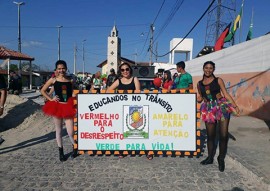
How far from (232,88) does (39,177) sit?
9.76m

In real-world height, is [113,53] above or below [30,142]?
above

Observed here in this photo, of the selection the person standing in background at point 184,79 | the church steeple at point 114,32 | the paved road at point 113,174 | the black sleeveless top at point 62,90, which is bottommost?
the paved road at point 113,174

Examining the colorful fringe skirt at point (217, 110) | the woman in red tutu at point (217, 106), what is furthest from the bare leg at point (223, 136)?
the colorful fringe skirt at point (217, 110)

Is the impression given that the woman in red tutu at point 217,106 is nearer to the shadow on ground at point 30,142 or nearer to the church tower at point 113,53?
the shadow on ground at point 30,142

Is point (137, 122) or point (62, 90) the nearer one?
point (62, 90)

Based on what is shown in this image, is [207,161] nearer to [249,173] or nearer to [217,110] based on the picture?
[249,173]

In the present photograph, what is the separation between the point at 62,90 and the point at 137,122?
5.12ft

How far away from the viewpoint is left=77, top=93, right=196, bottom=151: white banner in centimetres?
498

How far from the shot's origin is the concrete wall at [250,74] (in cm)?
883

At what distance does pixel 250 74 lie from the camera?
10.0 metres

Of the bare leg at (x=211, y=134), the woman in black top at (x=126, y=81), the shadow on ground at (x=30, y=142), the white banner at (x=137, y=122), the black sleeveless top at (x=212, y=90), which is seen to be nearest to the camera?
the black sleeveless top at (x=212, y=90)

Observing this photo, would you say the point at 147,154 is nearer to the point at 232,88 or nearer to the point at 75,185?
the point at 75,185

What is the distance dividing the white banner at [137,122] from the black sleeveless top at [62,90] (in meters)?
0.23

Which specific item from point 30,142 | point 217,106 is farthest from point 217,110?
point 30,142
